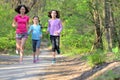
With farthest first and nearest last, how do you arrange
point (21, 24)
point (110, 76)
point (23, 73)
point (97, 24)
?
point (97, 24), point (21, 24), point (23, 73), point (110, 76)

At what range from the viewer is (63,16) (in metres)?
22.0

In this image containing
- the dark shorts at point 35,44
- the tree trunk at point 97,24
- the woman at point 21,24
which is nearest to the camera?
the woman at point 21,24

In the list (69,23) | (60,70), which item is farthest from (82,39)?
(60,70)

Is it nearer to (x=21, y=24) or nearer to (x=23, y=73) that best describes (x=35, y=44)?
(x=21, y=24)

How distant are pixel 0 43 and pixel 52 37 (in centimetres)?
1416

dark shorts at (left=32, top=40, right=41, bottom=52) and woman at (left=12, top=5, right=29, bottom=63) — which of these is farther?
dark shorts at (left=32, top=40, right=41, bottom=52)

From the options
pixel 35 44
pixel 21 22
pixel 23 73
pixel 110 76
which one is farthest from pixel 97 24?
pixel 110 76

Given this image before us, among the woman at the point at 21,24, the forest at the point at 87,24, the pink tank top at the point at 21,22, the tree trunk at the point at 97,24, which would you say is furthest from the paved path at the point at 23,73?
the tree trunk at the point at 97,24

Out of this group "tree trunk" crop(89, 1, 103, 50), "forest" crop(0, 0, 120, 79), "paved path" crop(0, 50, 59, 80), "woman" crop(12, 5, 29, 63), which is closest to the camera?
"paved path" crop(0, 50, 59, 80)

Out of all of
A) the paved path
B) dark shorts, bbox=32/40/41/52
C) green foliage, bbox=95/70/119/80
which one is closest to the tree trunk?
dark shorts, bbox=32/40/41/52

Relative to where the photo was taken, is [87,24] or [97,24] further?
[87,24]

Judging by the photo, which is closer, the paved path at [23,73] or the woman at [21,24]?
the paved path at [23,73]

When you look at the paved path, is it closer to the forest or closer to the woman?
the woman

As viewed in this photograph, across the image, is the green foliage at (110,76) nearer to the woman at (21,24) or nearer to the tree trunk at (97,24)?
the woman at (21,24)
